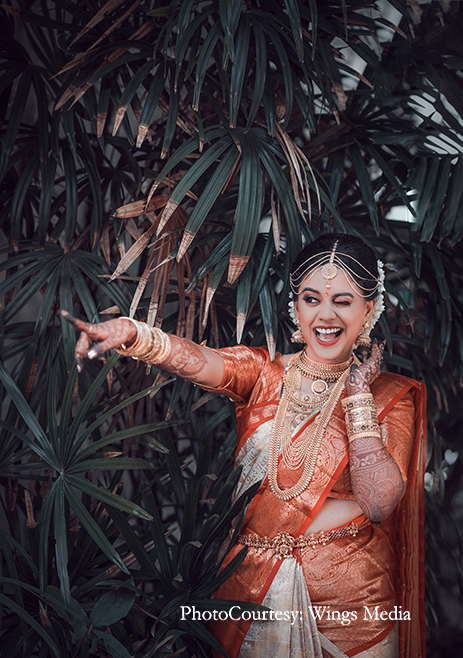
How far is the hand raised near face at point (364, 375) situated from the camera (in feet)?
4.31

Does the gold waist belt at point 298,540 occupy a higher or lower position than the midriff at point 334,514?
lower

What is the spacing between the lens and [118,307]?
1.75 m

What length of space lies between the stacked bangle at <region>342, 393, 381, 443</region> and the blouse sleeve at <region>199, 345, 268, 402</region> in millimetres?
265

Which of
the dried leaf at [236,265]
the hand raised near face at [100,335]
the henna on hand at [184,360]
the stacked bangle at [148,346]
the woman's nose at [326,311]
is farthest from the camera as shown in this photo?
the dried leaf at [236,265]

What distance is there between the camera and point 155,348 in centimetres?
119

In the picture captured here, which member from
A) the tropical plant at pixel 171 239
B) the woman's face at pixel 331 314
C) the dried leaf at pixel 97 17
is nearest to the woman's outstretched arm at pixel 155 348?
the tropical plant at pixel 171 239

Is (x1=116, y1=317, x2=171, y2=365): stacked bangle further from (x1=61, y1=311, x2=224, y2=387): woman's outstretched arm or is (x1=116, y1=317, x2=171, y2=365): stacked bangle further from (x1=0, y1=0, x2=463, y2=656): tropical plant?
(x1=0, y1=0, x2=463, y2=656): tropical plant

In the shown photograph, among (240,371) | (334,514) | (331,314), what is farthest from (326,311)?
(334,514)

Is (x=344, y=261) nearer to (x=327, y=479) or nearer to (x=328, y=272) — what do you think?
(x=328, y=272)

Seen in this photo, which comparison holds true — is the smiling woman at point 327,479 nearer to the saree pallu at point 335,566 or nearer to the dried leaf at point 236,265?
the saree pallu at point 335,566

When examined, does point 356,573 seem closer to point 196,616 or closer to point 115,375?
point 196,616

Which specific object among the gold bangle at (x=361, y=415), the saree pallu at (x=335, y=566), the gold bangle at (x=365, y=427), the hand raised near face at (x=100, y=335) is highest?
the hand raised near face at (x=100, y=335)

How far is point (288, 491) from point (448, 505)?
1.33 m

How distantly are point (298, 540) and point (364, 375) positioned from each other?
414 millimetres
